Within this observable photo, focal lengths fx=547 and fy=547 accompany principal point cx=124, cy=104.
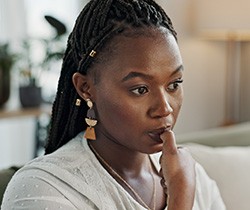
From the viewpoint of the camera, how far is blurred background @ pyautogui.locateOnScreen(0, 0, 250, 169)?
2.78 m

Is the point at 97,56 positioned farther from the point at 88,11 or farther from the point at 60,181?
the point at 60,181

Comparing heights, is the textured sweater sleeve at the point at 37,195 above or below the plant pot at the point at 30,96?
above

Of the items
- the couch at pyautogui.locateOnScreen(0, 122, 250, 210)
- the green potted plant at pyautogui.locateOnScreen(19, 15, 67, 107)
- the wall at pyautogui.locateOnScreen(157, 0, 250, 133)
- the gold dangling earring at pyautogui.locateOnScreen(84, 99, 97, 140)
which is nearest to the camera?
the gold dangling earring at pyautogui.locateOnScreen(84, 99, 97, 140)

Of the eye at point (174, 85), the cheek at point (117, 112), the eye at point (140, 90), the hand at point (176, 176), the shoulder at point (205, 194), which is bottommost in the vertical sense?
the shoulder at point (205, 194)

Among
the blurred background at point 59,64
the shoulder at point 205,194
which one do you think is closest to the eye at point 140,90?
the shoulder at point 205,194

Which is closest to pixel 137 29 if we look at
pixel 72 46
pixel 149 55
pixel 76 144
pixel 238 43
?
pixel 149 55

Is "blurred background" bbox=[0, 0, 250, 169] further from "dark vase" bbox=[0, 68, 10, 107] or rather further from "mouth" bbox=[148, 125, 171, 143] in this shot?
"mouth" bbox=[148, 125, 171, 143]

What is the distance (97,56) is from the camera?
3.46ft

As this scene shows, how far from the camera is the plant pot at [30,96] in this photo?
279cm

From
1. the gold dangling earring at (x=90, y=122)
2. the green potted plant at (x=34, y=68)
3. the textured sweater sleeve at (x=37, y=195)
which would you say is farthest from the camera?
the green potted plant at (x=34, y=68)

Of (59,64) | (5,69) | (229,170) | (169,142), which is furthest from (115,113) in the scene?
(59,64)

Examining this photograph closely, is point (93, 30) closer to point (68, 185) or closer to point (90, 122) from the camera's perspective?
point (90, 122)

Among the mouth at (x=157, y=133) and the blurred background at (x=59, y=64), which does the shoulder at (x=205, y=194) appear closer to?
the mouth at (x=157, y=133)

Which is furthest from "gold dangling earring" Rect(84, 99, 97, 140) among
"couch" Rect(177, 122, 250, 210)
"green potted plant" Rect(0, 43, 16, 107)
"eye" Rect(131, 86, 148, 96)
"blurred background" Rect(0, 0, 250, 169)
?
"green potted plant" Rect(0, 43, 16, 107)
